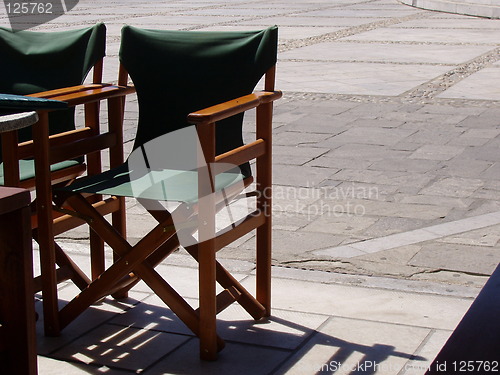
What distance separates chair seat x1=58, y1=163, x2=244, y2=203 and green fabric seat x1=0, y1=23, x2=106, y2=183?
14.2 inches

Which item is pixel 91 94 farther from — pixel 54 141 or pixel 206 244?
pixel 206 244

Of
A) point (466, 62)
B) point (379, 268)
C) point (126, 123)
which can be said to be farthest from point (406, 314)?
point (466, 62)

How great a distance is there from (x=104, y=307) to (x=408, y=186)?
2346 millimetres

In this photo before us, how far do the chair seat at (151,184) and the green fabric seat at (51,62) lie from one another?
0.36 m

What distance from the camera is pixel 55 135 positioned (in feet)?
11.3

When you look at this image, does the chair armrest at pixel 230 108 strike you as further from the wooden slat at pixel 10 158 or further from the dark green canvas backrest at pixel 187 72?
the wooden slat at pixel 10 158

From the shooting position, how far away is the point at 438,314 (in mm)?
3414

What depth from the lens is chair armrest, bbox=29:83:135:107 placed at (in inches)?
131

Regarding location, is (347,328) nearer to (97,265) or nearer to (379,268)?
(379,268)

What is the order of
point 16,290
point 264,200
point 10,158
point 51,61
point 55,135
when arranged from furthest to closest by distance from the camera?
point 51,61, point 55,135, point 264,200, point 10,158, point 16,290

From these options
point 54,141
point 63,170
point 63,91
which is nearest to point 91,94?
point 63,91

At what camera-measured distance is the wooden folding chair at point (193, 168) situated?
3.02 metres

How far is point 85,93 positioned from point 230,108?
0.69 m

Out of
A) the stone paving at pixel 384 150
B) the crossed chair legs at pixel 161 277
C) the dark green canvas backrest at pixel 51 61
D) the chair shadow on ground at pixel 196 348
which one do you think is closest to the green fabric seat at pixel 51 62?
the dark green canvas backrest at pixel 51 61
